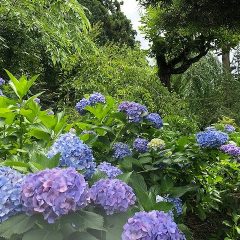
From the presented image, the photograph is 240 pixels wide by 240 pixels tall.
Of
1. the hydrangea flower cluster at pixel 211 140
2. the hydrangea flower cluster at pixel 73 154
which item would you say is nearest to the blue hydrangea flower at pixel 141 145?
the hydrangea flower cluster at pixel 211 140

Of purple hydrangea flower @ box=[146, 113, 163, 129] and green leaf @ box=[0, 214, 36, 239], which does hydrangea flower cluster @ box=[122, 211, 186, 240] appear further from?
purple hydrangea flower @ box=[146, 113, 163, 129]

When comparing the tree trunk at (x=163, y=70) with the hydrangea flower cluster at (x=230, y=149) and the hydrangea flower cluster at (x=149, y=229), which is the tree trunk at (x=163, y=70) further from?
the hydrangea flower cluster at (x=149, y=229)

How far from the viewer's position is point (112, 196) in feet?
3.35

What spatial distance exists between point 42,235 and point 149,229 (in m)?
0.23

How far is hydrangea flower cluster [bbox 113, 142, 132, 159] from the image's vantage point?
1949 millimetres

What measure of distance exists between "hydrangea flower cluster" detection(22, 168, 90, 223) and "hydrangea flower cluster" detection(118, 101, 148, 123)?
1.09 meters

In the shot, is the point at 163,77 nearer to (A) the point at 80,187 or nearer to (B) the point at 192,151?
(B) the point at 192,151

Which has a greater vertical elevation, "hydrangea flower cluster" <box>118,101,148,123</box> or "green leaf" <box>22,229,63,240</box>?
"hydrangea flower cluster" <box>118,101,148,123</box>

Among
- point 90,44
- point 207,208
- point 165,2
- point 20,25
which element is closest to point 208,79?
point 90,44

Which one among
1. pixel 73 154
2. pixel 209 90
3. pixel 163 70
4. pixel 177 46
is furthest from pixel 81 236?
pixel 209 90

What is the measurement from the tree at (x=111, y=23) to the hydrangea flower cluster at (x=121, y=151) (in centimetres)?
1430

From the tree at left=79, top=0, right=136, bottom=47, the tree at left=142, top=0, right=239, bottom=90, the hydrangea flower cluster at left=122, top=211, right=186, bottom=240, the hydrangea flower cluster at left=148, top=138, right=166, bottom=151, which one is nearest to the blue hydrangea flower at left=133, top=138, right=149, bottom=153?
the hydrangea flower cluster at left=148, top=138, right=166, bottom=151

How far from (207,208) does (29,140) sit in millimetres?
1394

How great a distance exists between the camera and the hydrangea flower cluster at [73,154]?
4.02ft
